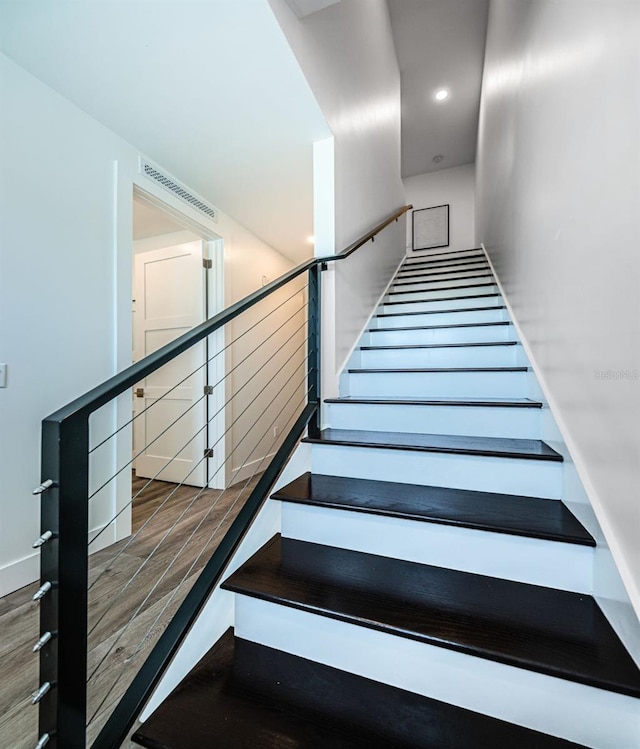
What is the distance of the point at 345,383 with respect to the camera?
2.24 metres

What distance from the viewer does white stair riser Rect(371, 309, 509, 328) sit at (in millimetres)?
2636

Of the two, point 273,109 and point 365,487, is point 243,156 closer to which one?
point 273,109

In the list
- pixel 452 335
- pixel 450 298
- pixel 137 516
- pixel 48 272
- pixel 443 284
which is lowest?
pixel 137 516

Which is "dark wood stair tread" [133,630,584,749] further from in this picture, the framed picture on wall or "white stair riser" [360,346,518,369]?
the framed picture on wall

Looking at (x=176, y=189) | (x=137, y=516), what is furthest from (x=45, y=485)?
(x=176, y=189)

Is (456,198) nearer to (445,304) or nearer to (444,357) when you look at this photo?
(445,304)

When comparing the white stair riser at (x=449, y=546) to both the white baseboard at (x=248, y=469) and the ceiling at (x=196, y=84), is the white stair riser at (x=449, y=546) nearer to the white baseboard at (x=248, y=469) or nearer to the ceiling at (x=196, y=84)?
the ceiling at (x=196, y=84)

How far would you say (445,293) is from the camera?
3.31 metres

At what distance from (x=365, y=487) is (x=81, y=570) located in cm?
97

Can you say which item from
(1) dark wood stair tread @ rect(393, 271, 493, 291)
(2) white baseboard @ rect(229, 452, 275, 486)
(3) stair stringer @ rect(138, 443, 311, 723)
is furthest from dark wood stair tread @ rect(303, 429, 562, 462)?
(1) dark wood stair tread @ rect(393, 271, 493, 291)

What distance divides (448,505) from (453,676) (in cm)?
47

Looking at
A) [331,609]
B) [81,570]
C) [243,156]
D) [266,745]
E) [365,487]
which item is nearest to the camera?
[81,570]

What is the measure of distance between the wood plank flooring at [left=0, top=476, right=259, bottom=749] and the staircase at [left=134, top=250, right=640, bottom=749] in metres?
0.31

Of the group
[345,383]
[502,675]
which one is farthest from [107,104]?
[502,675]
